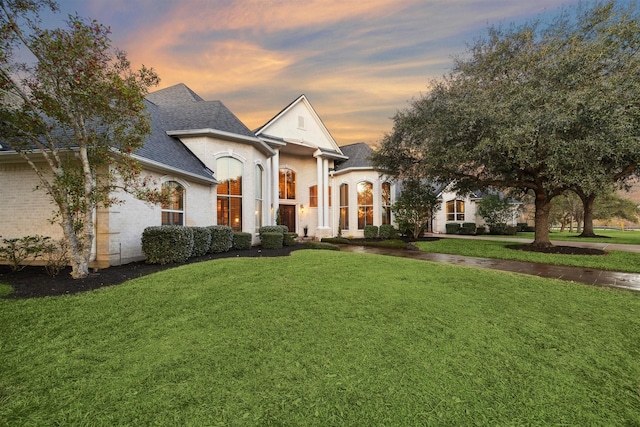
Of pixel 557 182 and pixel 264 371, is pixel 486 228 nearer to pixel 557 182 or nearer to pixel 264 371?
pixel 557 182

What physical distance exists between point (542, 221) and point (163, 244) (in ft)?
52.5

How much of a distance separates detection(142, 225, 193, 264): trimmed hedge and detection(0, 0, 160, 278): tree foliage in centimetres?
163

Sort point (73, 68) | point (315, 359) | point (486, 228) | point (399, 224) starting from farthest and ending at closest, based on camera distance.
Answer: point (486, 228) → point (399, 224) → point (73, 68) → point (315, 359)

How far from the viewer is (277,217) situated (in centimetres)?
1727

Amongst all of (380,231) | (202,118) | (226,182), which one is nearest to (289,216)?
(380,231)

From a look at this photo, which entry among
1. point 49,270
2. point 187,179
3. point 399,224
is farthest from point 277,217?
point 49,270

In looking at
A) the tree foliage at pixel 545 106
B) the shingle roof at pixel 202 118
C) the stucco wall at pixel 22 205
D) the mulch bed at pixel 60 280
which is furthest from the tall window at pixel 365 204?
the stucco wall at pixel 22 205

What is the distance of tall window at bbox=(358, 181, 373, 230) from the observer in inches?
828

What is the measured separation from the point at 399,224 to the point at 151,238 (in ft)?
51.4

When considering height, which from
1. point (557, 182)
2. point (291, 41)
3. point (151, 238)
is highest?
point (291, 41)

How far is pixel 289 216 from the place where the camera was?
817 inches

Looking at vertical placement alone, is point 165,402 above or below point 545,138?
below

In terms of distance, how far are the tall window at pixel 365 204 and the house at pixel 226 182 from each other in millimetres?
73

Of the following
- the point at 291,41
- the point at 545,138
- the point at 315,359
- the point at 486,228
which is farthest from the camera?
the point at 486,228
